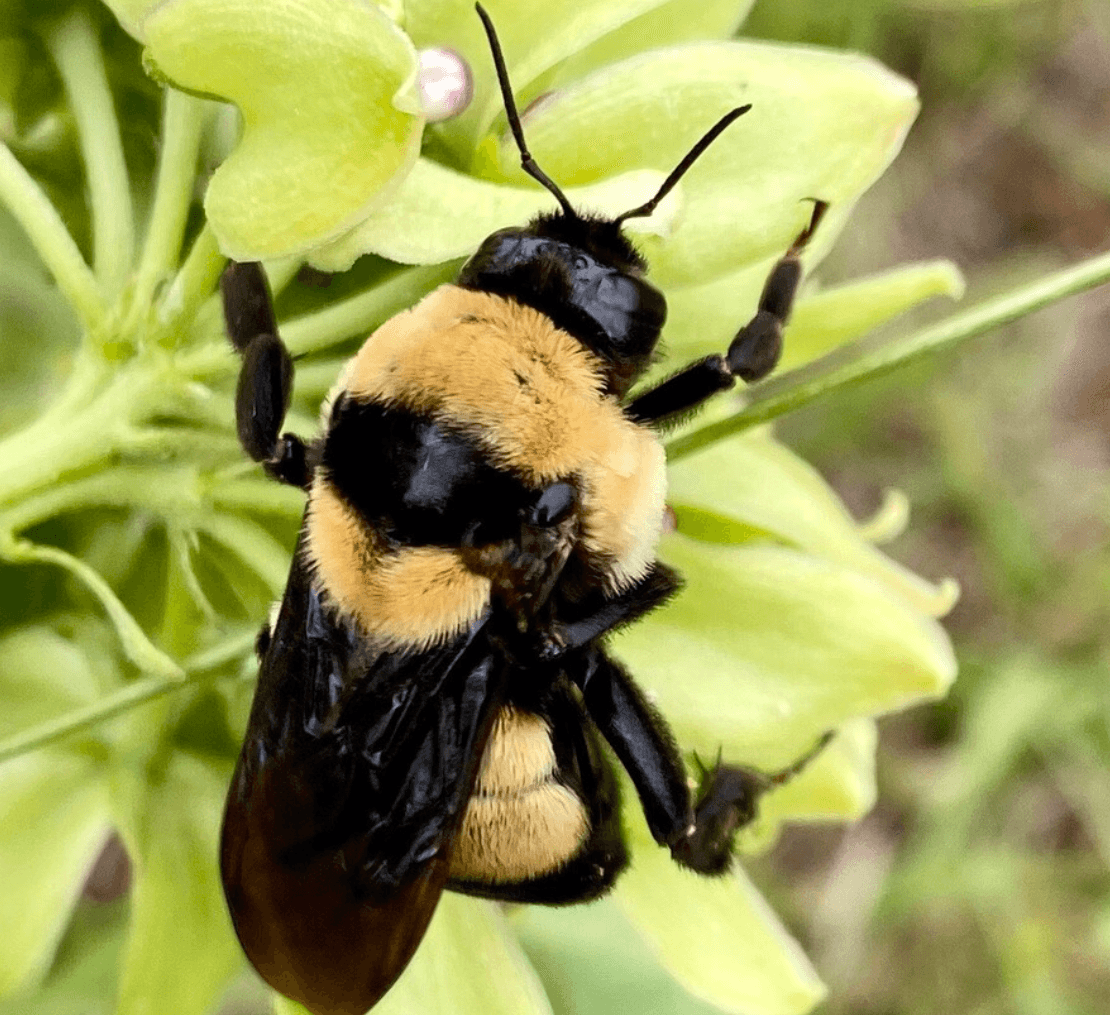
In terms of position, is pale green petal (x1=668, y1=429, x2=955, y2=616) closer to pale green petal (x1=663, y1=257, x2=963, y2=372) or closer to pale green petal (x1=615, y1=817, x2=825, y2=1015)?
pale green petal (x1=663, y1=257, x2=963, y2=372)

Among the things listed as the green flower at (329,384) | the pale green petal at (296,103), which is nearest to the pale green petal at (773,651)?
the green flower at (329,384)

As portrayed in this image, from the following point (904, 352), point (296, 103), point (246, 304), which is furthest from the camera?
point (904, 352)

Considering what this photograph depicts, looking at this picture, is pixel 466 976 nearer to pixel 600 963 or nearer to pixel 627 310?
pixel 627 310

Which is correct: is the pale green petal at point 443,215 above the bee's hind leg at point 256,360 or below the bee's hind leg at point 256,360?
above

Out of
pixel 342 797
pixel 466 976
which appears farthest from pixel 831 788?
pixel 342 797

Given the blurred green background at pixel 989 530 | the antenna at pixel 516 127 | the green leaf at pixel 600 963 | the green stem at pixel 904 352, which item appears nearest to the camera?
the antenna at pixel 516 127

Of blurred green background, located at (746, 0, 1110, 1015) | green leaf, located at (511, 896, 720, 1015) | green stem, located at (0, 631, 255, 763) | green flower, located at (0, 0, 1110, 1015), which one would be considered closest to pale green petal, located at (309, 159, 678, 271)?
green flower, located at (0, 0, 1110, 1015)

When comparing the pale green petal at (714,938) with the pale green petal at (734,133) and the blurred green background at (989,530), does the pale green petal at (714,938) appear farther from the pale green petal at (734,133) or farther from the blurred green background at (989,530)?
the blurred green background at (989,530)
